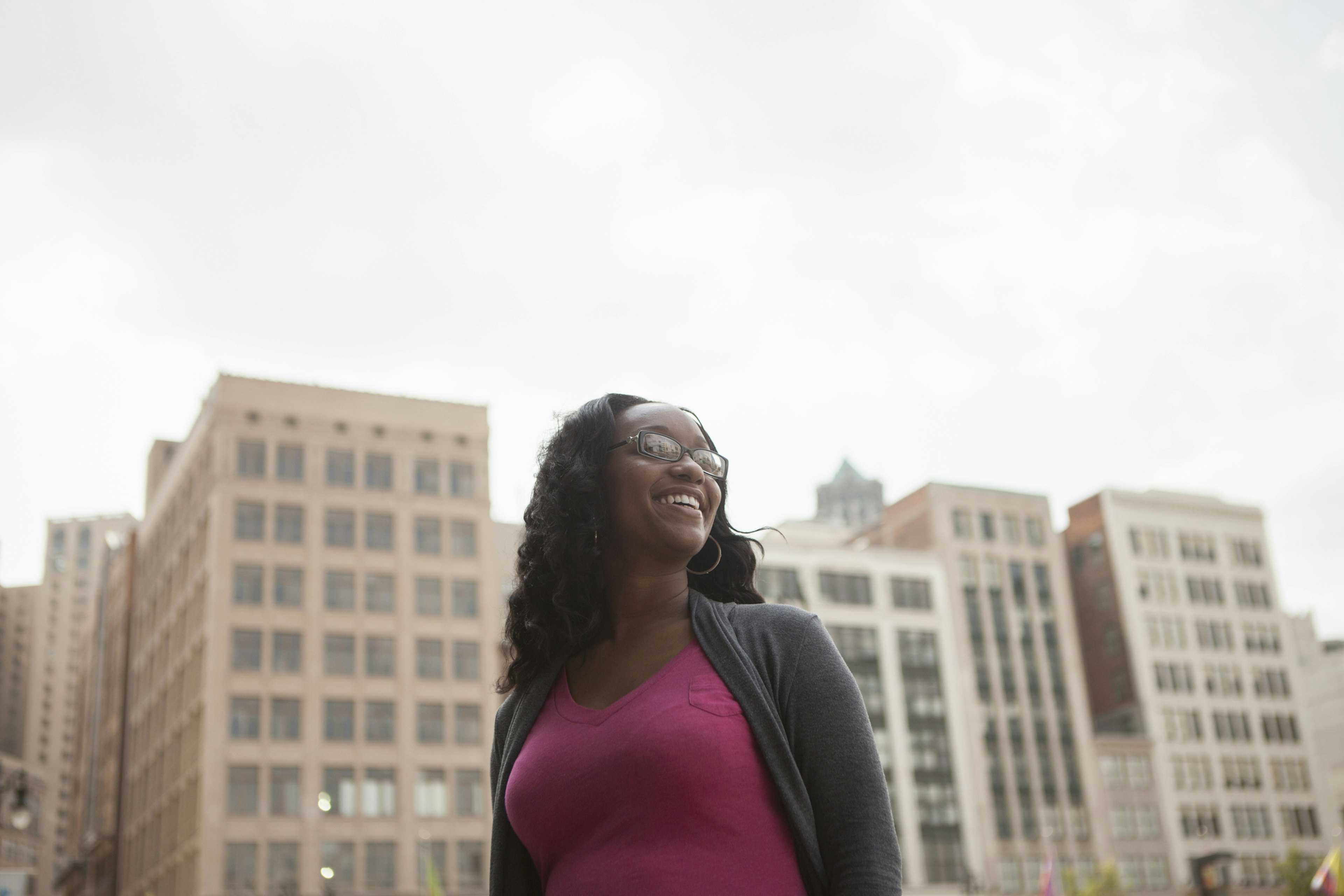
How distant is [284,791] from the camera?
210 ft

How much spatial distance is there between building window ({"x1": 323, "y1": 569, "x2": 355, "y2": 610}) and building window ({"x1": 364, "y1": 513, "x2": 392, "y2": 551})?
6.55ft

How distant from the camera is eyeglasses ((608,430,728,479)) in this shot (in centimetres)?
375

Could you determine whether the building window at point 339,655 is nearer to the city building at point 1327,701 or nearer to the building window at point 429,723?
the building window at point 429,723

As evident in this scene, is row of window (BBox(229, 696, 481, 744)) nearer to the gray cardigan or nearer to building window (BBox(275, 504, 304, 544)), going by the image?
building window (BBox(275, 504, 304, 544))

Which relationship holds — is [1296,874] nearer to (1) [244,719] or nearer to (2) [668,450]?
→ (1) [244,719]

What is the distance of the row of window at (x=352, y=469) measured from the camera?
6988 cm

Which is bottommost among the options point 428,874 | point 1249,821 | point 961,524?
point 428,874

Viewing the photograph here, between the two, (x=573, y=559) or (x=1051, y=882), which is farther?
(x=1051, y=882)

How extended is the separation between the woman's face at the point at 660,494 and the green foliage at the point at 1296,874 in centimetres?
7486

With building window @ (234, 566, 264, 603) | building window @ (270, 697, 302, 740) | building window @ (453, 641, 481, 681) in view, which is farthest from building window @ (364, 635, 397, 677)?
building window @ (234, 566, 264, 603)

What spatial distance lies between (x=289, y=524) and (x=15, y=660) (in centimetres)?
11885

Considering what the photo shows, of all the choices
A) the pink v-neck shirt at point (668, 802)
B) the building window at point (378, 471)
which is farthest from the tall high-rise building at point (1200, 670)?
the pink v-neck shirt at point (668, 802)

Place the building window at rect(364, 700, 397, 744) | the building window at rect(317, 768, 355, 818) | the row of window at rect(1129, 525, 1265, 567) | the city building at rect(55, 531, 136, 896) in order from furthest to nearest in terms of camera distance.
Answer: the row of window at rect(1129, 525, 1265, 567), the city building at rect(55, 531, 136, 896), the building window at rect(364, 700, 397, 744), the building window at rect(317, 768, 355, 818)

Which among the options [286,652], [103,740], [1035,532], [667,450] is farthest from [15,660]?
[667,450]
